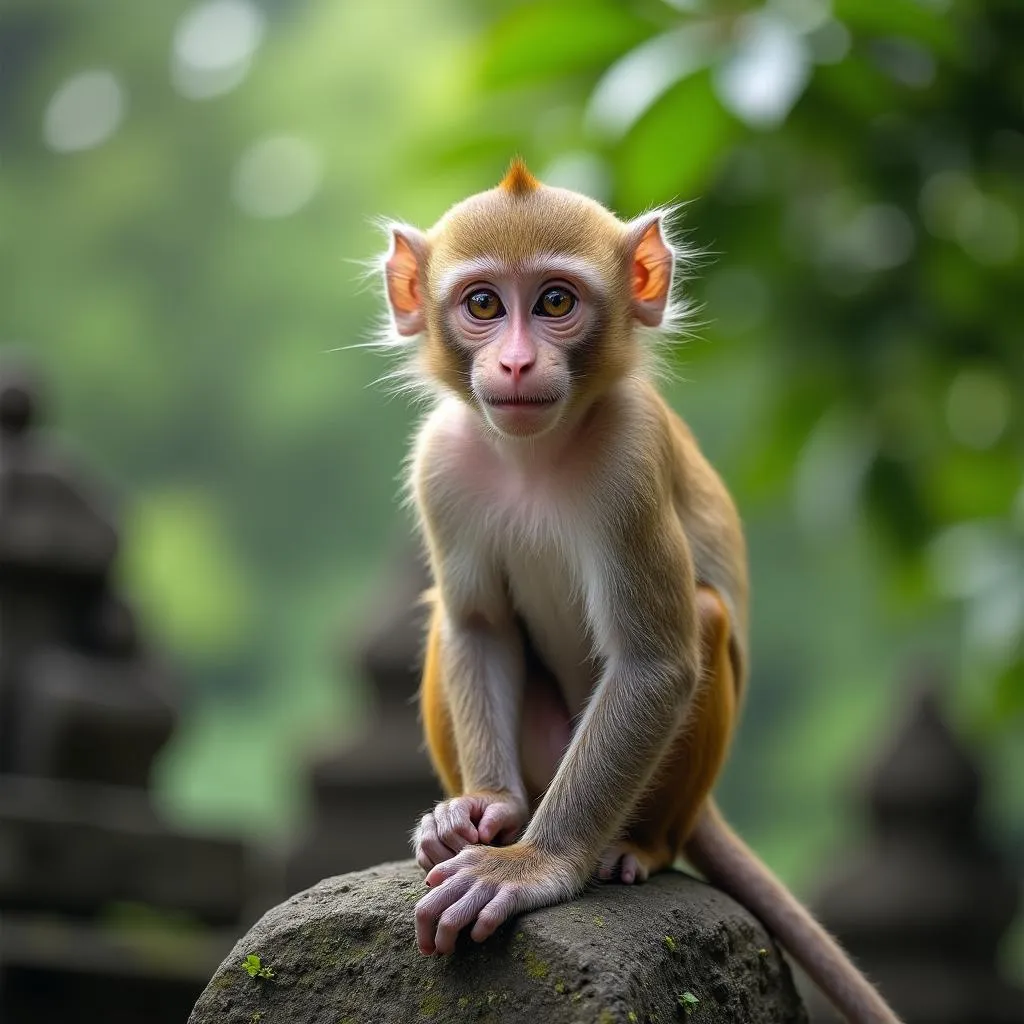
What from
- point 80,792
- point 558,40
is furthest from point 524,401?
point 80,792

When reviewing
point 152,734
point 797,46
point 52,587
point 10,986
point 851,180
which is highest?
point 797,46

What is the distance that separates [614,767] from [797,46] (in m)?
2.55

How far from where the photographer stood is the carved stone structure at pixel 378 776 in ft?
38.5

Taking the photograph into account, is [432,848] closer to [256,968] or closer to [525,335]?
[256,968]

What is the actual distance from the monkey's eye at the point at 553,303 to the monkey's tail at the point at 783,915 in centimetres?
174

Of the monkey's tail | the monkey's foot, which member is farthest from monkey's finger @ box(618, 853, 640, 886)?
the monkey's tail

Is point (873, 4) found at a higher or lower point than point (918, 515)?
higher

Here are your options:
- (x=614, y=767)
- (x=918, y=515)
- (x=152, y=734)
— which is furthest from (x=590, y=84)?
(x=152, y=734)

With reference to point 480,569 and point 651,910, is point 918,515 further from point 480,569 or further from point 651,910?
point 651,910

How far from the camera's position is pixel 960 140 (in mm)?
6207

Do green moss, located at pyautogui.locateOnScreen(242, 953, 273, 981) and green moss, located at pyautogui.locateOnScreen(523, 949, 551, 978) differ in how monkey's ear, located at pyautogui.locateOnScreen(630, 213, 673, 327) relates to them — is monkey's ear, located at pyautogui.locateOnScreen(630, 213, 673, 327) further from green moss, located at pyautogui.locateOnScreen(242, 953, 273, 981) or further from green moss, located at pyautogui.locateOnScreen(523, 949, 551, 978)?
green moss, located at pyautogui.locateOnScreen(242, 953, 273, 981)

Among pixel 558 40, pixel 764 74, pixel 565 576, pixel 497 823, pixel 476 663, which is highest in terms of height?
pixel 558 40

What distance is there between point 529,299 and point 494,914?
5.42 ft

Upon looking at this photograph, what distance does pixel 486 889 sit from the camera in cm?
Result: 407
